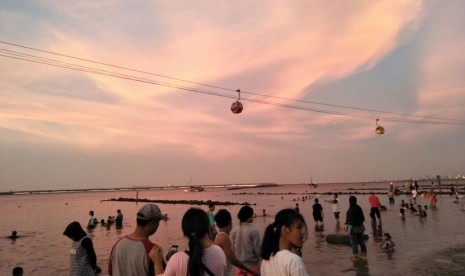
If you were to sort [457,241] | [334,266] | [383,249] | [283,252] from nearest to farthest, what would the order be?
[283,252] < [334,266] < [383,249] < [457,241]

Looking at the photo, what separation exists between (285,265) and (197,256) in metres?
0.80

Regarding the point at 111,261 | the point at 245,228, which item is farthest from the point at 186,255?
the point at 245,228

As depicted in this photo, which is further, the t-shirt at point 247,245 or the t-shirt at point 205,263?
the t-shirt at point 247,245

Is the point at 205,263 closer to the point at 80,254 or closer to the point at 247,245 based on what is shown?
the point at 247,245

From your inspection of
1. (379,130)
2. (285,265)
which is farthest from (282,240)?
(379,130)

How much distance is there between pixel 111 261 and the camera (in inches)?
154

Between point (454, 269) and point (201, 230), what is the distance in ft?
34.8

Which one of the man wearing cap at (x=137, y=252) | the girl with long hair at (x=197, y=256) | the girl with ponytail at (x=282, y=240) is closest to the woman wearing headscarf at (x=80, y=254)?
the man wearing cap at (x=137, y=252)

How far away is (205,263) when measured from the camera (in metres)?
3.25

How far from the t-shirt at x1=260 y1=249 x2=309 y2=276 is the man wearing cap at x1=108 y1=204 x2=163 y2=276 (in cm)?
132

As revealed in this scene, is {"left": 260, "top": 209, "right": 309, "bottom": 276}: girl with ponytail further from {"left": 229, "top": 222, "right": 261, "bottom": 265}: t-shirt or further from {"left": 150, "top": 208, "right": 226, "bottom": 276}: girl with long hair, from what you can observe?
{"left": 229, "top": 222, "right": 261, "bottom": 265}: t-shirt

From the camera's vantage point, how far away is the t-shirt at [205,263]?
3240mm

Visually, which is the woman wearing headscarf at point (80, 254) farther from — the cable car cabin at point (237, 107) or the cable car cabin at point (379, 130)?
the cable car cabin at point (379, 130)

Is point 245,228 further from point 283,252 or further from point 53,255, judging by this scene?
point 53,255
